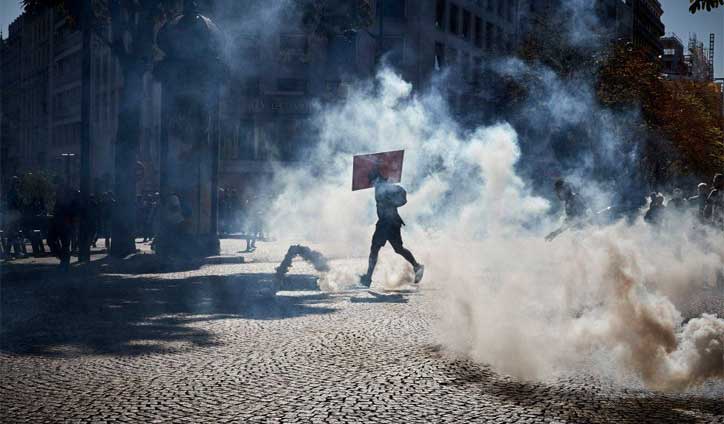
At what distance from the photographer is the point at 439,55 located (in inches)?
1964

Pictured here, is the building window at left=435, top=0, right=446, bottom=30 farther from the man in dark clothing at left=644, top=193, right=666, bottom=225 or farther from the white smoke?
the man in dark clothing at left=644, top=193, right=666, bottom=225

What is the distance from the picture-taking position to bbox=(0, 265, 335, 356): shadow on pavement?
26.1 feet

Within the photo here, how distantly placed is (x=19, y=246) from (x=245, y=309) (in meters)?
11.6

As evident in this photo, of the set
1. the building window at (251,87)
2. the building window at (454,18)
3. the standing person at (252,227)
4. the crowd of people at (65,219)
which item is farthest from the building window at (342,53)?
the standing person at (252,227)

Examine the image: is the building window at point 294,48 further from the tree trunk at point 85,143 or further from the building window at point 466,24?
the tree trunk at point 85,143

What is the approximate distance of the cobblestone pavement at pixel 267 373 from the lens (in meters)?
5.34

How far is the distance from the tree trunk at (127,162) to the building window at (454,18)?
32.7m

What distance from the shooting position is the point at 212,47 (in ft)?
59.9

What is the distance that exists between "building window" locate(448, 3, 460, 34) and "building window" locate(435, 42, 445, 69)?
152 cm

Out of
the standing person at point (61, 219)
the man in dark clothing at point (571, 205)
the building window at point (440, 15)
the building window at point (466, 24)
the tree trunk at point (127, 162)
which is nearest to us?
the man in dark clothing at point (571, 205)

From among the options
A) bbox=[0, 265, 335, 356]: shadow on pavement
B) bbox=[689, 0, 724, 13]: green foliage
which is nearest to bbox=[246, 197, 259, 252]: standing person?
bbox=[0, 265, 335, 356]: shadow on pavement

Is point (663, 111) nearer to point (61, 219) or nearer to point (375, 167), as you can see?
point (61, 219)

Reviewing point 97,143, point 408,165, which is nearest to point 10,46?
point 97,143

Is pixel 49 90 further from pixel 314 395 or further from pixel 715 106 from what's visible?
pixel 314 395
